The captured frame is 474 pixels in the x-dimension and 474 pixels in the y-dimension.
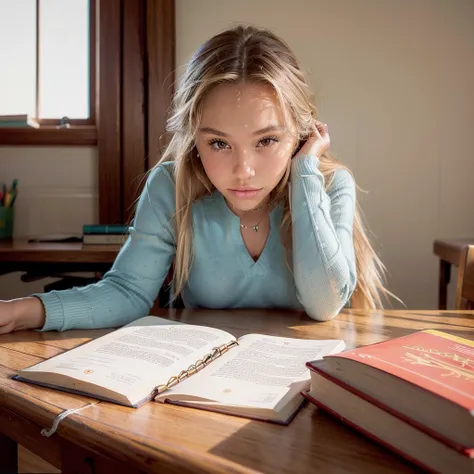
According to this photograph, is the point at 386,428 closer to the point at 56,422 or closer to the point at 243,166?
the point at 56,422

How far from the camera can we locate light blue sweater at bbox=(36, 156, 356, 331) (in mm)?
1039

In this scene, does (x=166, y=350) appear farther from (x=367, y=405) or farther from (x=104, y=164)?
(x=104, y=164)

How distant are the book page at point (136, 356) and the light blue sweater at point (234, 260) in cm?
20

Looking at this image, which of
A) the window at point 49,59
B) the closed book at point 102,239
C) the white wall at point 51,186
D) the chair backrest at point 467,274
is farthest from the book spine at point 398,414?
the window at point 49,59

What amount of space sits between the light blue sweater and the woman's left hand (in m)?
0.03

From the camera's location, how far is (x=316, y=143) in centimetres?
124

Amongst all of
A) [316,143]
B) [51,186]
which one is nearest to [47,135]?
[51,186]

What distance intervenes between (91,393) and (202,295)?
0.62 m

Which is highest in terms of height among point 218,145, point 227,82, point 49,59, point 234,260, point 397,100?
point 49,59

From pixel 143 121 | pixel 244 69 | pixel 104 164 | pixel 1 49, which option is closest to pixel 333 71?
pixel 143 121

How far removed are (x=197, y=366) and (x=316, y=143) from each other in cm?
70

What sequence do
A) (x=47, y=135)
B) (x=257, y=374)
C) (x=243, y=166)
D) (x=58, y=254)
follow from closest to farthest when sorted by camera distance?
(x=257, y=374), (x=243, y=166), (x=58, y=254), (x=47, y=135)

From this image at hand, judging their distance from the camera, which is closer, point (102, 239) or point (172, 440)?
point (172, 440)

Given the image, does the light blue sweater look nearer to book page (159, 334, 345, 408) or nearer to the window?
book page (159, 334, 345, 408)
